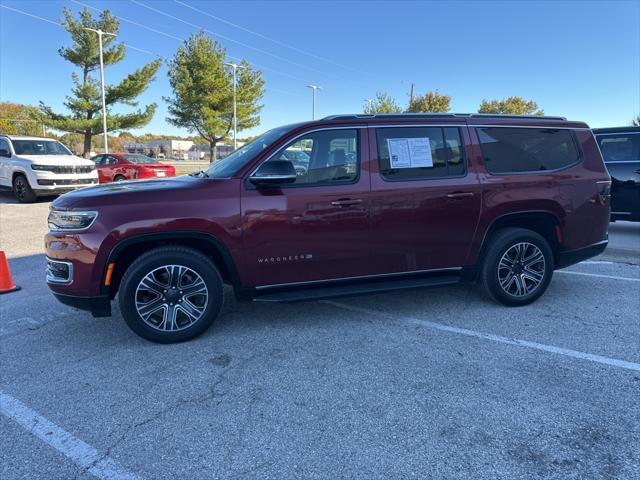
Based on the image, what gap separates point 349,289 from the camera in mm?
4012

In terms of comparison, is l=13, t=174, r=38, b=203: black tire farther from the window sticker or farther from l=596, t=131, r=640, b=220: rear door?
l=596, t=131, r=640, b=220: rear door

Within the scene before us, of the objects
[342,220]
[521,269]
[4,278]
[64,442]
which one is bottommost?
[64,442]

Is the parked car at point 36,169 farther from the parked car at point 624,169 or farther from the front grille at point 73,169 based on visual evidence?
the parked car at point 624,169

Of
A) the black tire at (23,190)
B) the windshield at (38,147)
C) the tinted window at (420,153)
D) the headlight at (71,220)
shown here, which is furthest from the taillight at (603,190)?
the windshield at (38,147)

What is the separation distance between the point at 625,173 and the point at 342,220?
708cm

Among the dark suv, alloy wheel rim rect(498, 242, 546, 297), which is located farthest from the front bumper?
alloy wheel rim rect(498, 242, 546, 297)

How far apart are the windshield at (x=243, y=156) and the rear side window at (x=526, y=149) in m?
2.06

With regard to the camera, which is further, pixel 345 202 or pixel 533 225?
pixel 533 225

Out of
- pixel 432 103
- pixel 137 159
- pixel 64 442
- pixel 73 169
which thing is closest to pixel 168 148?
pixel 432 103

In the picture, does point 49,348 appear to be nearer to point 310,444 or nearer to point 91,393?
point 91,393

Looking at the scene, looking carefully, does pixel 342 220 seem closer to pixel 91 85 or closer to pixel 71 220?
pixel 71 220

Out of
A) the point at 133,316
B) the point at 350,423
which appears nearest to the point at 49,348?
the point at 133,316

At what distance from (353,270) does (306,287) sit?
47 centimetres

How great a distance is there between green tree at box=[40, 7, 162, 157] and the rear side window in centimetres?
3006
